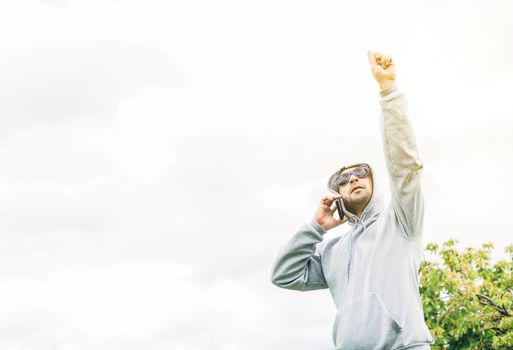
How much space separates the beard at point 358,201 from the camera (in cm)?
447

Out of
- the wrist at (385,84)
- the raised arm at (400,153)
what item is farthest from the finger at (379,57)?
the wrist at (385,84)

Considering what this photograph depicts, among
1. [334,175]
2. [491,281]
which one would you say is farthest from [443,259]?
[334,175]

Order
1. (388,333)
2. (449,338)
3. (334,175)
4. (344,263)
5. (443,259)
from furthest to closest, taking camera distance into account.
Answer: (443,259) → (449,338) → (334,175) → (344,263) → (388,333)

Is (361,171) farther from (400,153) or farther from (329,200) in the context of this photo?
(400,153)

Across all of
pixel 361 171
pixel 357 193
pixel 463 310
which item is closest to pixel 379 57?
pixel 361 171

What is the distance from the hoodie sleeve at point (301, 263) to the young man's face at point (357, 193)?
260mm

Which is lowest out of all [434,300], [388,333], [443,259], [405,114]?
[388,333]

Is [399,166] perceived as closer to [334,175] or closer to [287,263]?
[334,175]

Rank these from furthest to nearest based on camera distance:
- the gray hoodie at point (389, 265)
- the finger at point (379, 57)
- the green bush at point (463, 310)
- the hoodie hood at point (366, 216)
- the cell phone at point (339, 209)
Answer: the green bush at point (463, 310)
the cell phone at point (339, 209)
the hoodie hood at point (366, 216)
the finger at point (379, 57)
the gray hoodie at point (389, 265)

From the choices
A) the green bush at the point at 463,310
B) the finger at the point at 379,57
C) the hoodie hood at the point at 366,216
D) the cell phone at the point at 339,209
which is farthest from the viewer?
the green bush at the point at 463,310

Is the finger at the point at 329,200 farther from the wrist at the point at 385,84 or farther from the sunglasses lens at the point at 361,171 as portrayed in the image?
the wrist at the point at 385,84

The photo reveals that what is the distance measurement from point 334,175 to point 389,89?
35.9 inches

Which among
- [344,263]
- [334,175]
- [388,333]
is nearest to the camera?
[388,333]

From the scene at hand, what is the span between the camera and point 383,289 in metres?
4.00
